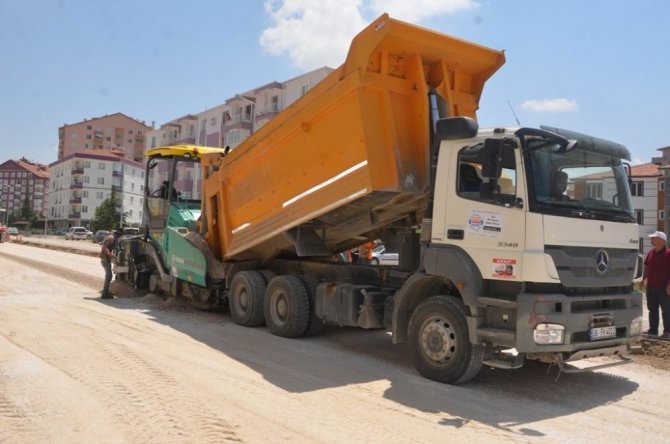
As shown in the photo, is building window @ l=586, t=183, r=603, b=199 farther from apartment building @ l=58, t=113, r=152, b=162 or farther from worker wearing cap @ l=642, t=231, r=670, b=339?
apartment building @ l=58, t=113, r=152, b=162

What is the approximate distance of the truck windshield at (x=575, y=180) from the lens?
5.41 meters

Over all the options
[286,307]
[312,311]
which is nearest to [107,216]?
[286,307]

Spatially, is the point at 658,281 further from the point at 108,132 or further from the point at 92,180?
the point at 108,132

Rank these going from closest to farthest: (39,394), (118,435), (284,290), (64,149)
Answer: (118,435), (39,394), (284,290), (64,149)

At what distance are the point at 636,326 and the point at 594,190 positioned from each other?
1.58 m

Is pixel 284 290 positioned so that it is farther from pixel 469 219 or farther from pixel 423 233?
pixel 469 219

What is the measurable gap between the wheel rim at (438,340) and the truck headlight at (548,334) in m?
0.90

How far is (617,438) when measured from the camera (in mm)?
4508

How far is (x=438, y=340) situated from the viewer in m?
5.96

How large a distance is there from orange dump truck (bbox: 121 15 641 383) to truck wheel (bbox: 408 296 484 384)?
17mm

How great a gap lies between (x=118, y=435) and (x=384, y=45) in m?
4.85

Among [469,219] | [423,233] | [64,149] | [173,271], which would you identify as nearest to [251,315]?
[173,271]

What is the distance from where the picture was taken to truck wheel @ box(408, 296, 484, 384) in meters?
5.72

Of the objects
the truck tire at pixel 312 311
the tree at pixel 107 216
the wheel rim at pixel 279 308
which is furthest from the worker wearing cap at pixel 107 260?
the tree at pixel 107 216
